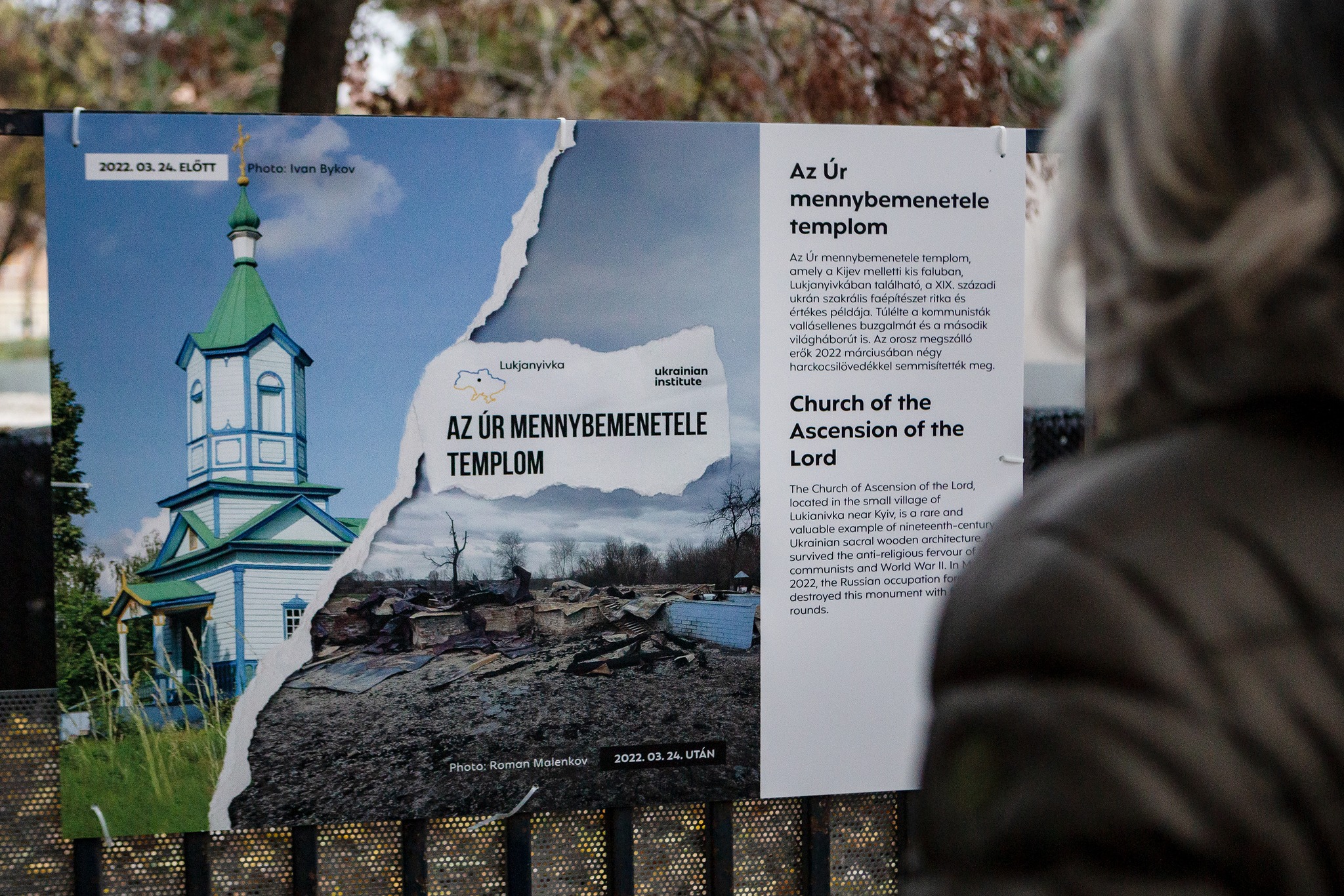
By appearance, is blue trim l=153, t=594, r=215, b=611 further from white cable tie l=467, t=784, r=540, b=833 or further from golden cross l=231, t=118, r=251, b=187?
golden cross l=231, t=118, r=251, b=187

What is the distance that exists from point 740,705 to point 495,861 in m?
0.75

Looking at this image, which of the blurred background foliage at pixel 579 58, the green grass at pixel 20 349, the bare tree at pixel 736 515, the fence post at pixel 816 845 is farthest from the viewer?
the green grass at pixel 20 349

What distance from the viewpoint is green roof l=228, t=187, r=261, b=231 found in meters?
2.84

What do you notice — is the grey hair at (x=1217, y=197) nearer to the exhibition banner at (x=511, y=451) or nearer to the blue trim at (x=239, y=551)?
the exhibition banner at (x=511, y=451)

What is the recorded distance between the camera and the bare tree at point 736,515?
3.05 m

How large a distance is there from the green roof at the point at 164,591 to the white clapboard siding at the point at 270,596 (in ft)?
0.36

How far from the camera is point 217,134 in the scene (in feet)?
9.34

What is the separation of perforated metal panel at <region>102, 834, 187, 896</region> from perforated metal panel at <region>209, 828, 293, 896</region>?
86 mm

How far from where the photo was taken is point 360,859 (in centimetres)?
300

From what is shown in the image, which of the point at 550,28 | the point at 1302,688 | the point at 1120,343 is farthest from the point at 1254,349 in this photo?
the point at 550,28

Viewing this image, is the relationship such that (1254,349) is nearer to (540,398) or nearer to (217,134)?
(540,398)

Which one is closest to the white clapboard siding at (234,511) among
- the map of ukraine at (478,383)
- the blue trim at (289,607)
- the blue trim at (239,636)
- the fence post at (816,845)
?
the blue trim at (239,636)

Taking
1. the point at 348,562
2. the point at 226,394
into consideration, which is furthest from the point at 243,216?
the point at 348,562

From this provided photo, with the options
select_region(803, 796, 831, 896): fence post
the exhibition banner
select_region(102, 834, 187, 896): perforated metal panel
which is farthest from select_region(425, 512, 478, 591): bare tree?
select_region(803, 796, 831, 896): fence post
